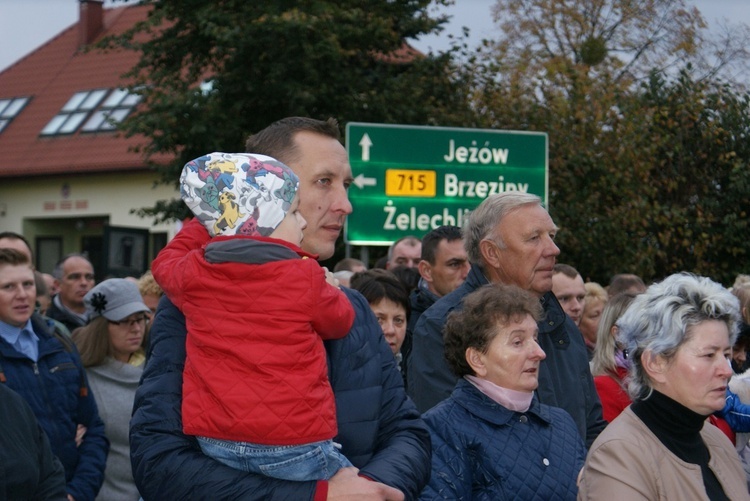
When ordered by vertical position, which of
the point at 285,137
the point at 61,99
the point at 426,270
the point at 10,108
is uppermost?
the point at 61,99

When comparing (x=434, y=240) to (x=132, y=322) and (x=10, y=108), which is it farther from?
(x=10, y=108)

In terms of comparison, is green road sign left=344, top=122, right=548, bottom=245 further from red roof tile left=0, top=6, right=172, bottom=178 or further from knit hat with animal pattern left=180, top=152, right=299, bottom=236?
red roof tile left=0, top=6, right=172, bottom=178

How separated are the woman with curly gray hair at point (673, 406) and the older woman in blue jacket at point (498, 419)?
34 cm

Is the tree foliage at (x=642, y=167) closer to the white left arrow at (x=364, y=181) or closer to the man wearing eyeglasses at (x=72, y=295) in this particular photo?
the white left arrow at (x=364, y=181)

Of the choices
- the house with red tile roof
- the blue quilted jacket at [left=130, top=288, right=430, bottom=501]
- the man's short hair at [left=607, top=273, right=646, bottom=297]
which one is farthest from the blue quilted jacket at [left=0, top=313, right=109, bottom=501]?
the house with red tile roof

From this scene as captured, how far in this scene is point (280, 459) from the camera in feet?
9.83

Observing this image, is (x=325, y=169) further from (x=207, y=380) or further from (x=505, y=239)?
(x=505, y=239)

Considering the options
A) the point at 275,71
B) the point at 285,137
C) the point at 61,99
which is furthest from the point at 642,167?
the point at 61,99

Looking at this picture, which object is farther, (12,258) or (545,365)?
(12,258)

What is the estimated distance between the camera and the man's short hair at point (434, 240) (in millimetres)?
7891

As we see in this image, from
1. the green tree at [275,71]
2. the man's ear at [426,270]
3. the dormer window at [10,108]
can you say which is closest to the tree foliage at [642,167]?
the green tree at [275,71]

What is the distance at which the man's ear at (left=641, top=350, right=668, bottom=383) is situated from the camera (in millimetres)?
4215

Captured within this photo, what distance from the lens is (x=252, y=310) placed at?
118 inches

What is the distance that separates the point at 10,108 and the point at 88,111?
458 centimetres
